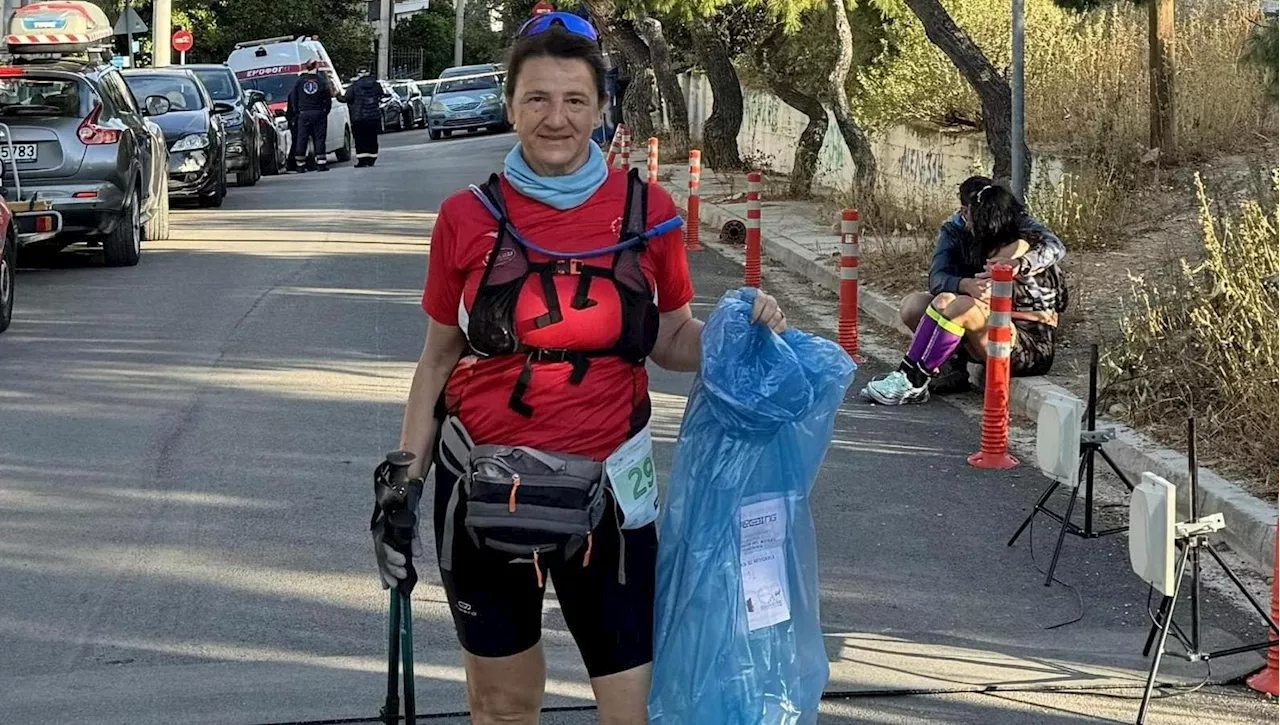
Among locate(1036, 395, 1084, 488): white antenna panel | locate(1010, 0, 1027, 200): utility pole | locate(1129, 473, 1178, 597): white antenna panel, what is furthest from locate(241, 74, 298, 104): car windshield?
locate(1129, 473, 1178, 597): white antenna panel

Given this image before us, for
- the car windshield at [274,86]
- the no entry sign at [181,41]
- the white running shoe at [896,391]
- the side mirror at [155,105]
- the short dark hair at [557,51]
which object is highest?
the no entry sign at [181,41]

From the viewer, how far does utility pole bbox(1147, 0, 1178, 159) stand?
14.6 m

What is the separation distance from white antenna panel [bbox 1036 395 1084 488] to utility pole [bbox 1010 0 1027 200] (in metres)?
5.37

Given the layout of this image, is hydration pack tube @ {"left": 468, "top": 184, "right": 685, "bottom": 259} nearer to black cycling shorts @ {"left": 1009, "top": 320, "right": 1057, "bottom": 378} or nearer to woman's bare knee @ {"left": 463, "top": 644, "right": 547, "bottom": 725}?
woman's bare knee @ {"left": 463, "top": 644, "right": 547, "bottom": 725}

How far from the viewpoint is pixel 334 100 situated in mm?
32125

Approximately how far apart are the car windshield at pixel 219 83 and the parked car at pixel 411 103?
25.8m

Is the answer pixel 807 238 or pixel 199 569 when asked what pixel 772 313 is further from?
pixel 807 238

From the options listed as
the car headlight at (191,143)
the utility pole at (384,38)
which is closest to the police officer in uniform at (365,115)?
the car headlight at (191,143)

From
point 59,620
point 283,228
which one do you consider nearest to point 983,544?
point 59,620

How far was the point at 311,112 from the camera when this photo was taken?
1193 inches

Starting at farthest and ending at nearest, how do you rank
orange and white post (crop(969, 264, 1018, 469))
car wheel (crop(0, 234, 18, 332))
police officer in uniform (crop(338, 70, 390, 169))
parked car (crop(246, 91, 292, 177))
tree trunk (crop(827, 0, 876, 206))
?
police officer in uniform (crop(338, 70, 390, 169)), parked car (crop(246, 91, 292, 177)), tree trunk (crop(827, 0, 876, 206)), car wheel (crop(0, 234, 18, 332)), orange and white post (crop(969, 264, 1018, 469))

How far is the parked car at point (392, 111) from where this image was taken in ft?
166

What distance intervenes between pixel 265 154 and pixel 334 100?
11.0 feet

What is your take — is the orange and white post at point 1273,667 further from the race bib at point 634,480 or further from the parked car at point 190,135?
the parked car at point 190,135
